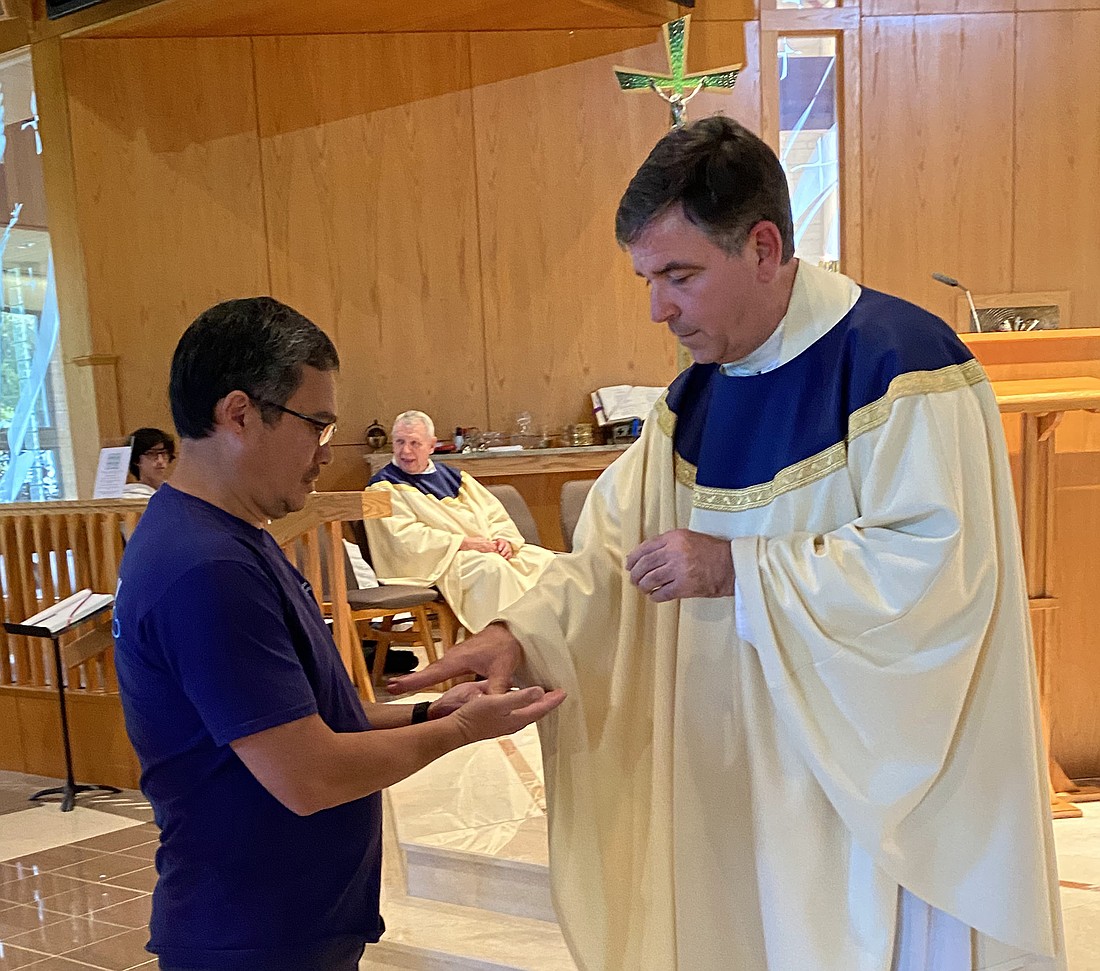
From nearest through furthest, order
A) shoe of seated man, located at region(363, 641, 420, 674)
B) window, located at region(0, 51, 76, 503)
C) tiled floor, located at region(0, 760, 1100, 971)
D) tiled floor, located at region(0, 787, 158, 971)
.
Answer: tiled floor, located at region(0, 760, 1100, 971) → tiled floor, located at region(0, 787, 158, 971) → shoe of seated man, located at region(363, 641, 420, 674) → window, located at region(0, 51, 76, 503)

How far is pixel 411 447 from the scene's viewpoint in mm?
5797

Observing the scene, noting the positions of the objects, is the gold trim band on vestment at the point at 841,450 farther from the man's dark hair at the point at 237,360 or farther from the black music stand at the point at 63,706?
the black music stand at the point at 63,706

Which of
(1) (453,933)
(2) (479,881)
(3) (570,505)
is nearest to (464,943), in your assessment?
(1) (453,933)

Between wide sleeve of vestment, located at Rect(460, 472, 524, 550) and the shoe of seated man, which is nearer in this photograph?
wide sleeve of vestment, located at Rect(460, 472, 524, 550)

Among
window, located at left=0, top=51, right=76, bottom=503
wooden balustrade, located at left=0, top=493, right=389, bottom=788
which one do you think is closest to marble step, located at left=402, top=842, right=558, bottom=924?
wooden balustrade, located at left=0, top=493, right=389, bottom=788

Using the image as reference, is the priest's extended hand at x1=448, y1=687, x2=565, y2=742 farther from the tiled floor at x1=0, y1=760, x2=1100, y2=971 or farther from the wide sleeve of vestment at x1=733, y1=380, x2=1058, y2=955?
the tiled floor at x1=0, y1=760, x2=1100, y2=971

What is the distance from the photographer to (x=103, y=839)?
4457 mm

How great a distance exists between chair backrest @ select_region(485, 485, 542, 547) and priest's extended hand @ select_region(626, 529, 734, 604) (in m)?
4.71

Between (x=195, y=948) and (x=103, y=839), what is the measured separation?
3416 millimetres

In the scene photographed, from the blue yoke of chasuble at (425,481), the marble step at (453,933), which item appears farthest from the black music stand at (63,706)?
the marble step at (453,933)

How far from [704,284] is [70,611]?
407 cm

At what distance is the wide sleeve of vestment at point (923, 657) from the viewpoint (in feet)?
4.92

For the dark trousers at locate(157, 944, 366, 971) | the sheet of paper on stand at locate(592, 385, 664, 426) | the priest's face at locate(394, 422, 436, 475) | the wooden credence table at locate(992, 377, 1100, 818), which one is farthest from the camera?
the sheet of paper on stand at locate(592, 385, 664, 426)

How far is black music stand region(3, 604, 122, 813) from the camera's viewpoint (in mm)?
4750
